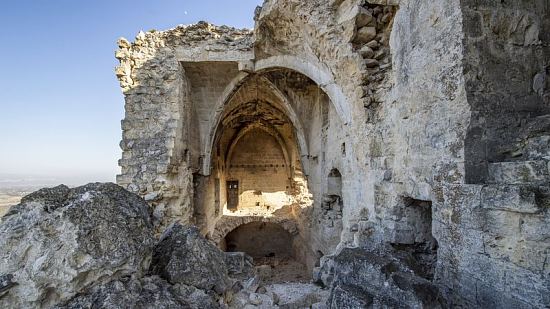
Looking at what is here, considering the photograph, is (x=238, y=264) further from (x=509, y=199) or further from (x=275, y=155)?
(x=275, y=155)

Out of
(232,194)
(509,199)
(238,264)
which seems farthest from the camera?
→ (232,194)

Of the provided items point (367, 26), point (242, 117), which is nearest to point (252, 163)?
point (242, 117)

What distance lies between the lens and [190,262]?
212 cm

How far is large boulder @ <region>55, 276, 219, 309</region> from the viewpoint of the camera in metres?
1.64

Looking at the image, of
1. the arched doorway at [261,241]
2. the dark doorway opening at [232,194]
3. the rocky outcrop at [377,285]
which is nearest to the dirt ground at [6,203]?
the rocky outcrop at [377,285]

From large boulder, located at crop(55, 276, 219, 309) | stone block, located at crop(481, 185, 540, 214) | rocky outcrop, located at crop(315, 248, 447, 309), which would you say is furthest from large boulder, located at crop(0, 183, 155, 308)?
stone block, located at crop(481, 185, 540, 214)

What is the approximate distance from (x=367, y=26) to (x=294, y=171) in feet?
29.3

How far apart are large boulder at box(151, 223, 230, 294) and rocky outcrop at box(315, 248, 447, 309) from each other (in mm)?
873

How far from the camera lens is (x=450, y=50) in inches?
80.6

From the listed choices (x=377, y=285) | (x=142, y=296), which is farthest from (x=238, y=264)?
(x=377, y=285)

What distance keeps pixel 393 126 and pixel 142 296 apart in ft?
8.94

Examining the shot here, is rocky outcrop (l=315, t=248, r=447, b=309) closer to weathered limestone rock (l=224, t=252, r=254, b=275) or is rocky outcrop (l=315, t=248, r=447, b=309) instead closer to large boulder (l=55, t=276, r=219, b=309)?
large boulder (l=55, t=276, r=219, b=309)

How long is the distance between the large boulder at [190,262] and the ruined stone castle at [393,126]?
0.92m

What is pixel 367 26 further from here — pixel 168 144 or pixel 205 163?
pixel 205 163
